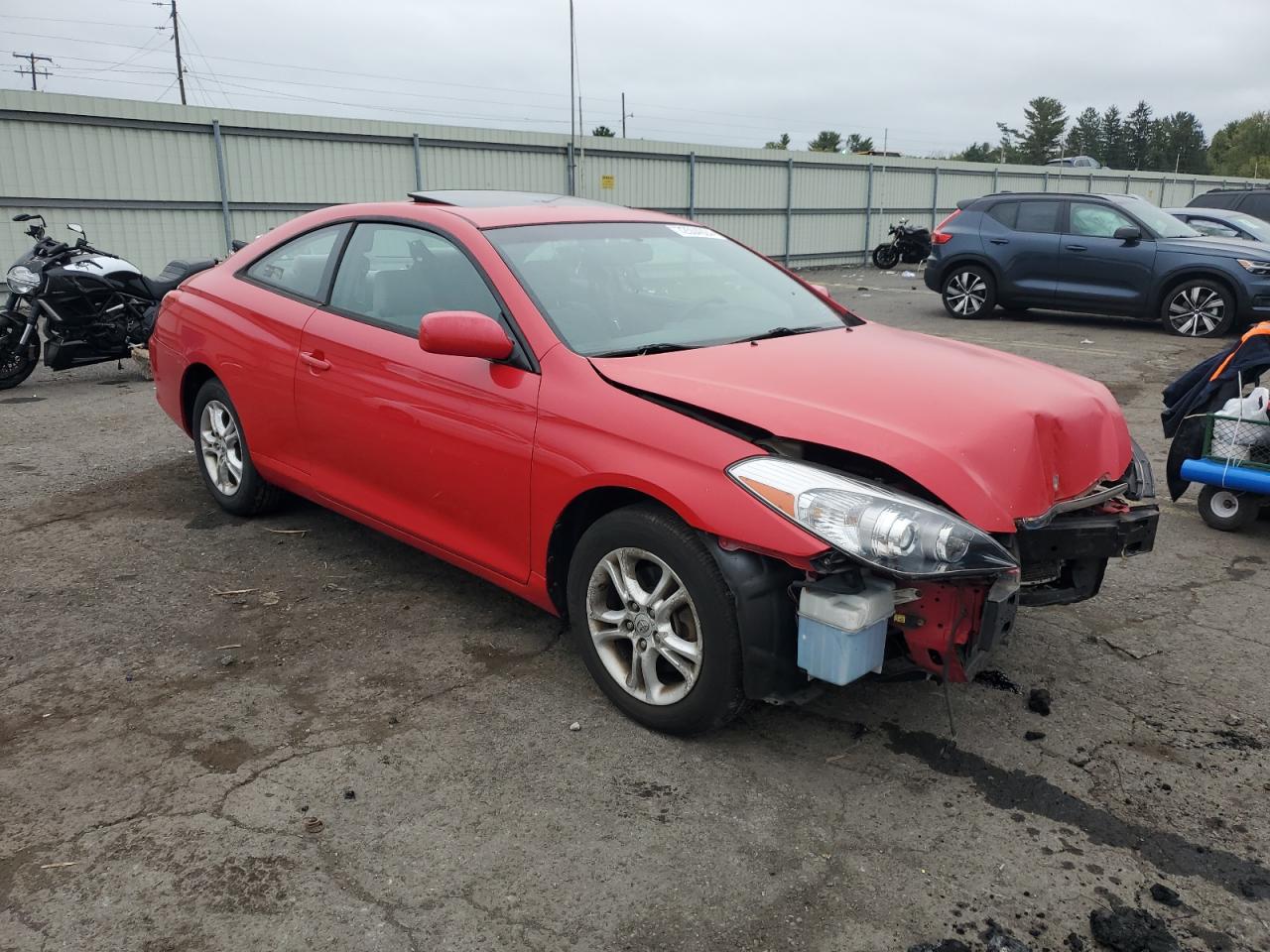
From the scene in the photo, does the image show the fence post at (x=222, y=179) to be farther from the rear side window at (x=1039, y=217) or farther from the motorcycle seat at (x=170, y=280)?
the rear side window at (x=1039, y=217)

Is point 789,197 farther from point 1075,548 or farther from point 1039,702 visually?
point 1075,548

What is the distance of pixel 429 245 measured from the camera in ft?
13.4

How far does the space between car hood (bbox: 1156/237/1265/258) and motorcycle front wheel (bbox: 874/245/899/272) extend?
10685 millimetres

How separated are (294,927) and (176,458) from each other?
16.0 ft

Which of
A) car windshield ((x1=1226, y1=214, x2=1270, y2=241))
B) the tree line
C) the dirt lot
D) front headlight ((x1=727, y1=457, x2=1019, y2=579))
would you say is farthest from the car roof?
the tree line

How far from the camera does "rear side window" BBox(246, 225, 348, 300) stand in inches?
180

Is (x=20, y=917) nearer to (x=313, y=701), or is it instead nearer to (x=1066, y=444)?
(x=313, y=701)

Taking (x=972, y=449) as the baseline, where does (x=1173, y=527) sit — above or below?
below

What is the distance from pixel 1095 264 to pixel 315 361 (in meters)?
11.3

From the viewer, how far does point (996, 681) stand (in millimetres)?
3650

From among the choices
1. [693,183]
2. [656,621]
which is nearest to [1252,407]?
[656,621]

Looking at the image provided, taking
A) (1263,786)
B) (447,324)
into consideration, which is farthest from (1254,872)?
(447,324)

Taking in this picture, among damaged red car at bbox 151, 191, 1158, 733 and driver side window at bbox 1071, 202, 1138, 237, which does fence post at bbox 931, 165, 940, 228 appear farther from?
damaged red car at bbox 151, 191, 1158, 733

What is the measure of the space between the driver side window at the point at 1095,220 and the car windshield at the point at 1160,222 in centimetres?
19
